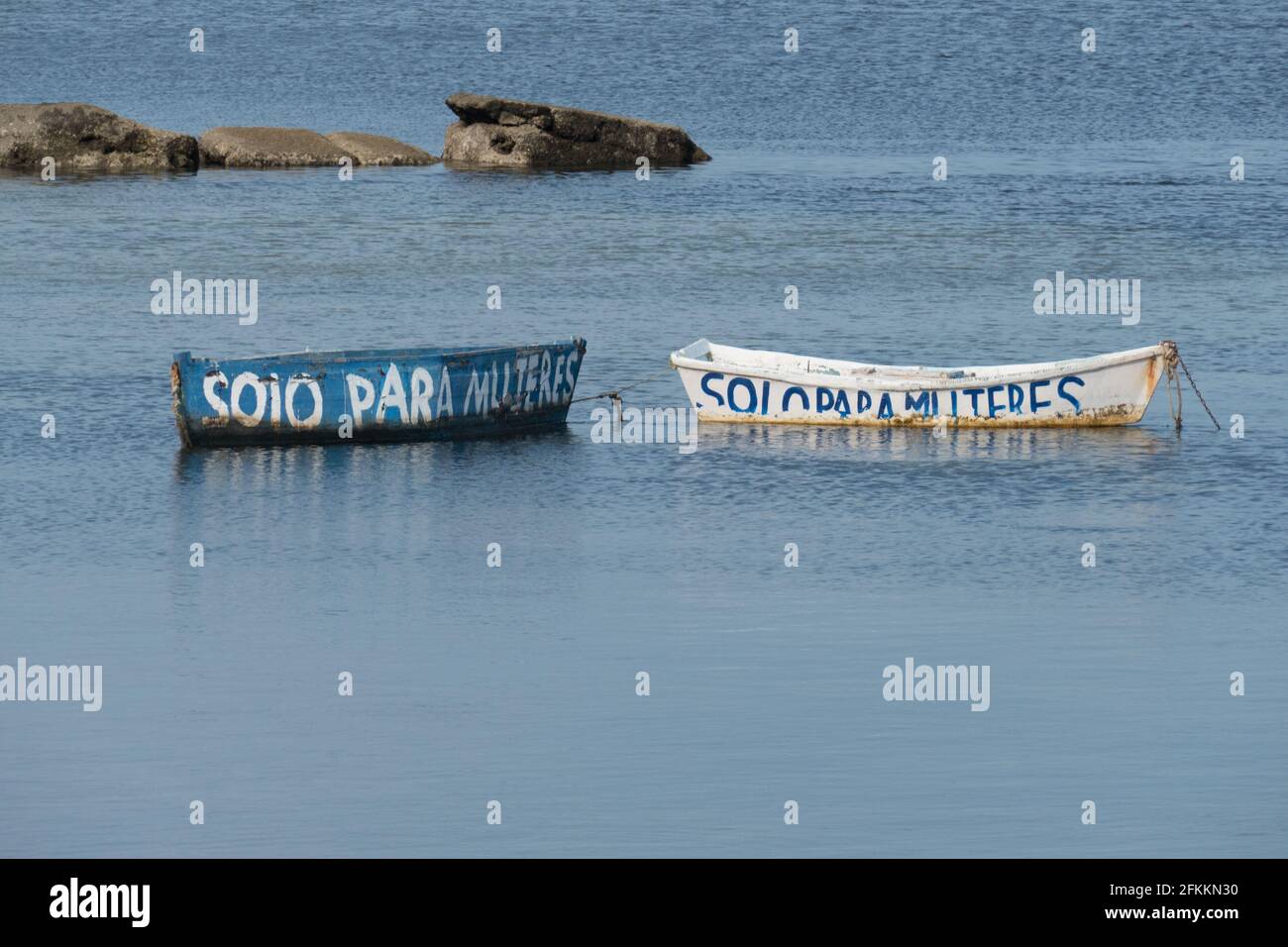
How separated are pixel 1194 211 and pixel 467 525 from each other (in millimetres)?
41249

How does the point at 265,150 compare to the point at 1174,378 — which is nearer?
the point at 1174,378

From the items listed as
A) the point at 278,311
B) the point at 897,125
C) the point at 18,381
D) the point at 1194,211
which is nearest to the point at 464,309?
the point at 278,311

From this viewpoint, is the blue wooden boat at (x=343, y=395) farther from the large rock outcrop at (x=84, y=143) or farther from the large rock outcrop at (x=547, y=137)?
the large rock outcrop at (x=84, y=143)

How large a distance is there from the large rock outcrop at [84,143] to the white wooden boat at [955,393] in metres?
41.2

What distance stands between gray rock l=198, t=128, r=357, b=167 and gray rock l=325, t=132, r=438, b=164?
609 millimetres

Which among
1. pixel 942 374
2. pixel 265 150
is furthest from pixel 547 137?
pixel 942 374

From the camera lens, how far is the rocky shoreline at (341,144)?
2982 inches

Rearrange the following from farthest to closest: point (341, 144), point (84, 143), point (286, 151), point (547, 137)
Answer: point (341, 144) → point (286, 151) → point (547, 137) → point (84, 143)

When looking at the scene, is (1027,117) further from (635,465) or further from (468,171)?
(635,465)

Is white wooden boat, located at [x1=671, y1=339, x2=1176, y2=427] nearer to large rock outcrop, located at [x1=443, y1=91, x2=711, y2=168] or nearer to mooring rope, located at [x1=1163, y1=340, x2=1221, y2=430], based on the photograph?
mooring rope, located at [x1=1163, y1=340, x2=1221, y2=430]

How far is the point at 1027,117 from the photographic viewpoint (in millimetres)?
93188

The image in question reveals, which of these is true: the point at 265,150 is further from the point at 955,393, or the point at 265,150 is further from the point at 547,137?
the point at 955,393

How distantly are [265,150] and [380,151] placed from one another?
3.93 metres

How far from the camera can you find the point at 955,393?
124 feet
